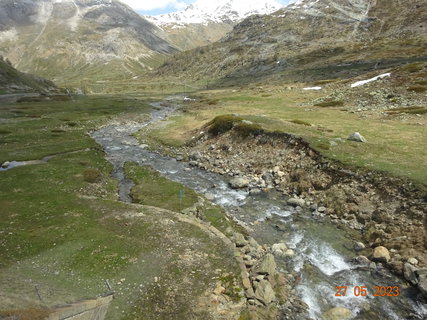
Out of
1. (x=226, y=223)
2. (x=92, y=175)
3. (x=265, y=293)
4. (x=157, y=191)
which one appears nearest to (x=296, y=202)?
(x=226, y=223)

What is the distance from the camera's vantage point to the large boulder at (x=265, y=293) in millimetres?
16453

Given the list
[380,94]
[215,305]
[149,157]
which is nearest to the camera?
[215,305]

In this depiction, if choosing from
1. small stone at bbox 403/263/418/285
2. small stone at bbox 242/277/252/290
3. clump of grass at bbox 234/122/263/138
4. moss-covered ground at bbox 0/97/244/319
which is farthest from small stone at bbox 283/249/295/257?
clump of grass at bbox 234/122/263/138

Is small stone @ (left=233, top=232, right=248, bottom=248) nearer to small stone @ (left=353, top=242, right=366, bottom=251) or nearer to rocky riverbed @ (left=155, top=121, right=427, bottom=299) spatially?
rocky riverbed @ (left=155, top=121, right=427, bottom=299)

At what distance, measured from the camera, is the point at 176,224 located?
23.9 metres

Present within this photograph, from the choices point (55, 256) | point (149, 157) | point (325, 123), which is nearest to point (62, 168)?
point (149, 157)

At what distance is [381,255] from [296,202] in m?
10.4

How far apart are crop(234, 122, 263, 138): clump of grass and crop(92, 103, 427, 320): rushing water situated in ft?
39.8

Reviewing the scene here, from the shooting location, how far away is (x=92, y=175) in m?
36.6

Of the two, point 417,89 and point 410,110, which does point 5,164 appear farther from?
point 417,89

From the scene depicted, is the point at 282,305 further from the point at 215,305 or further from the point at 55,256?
the point at 55,256

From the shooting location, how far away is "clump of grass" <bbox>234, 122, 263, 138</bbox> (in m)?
47.1

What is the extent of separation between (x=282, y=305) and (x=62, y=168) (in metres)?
35.8

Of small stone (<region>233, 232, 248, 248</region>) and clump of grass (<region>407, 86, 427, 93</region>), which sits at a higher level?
clump of grass (<region>407, 86, 427, 93</region>)
